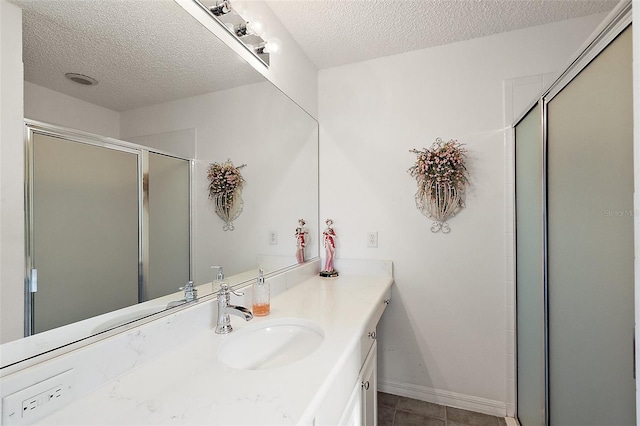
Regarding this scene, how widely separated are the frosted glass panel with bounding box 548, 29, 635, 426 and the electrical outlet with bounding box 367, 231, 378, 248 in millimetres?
999

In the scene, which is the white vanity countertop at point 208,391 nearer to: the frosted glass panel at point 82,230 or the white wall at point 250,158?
the frosted glass panel at point 82,230

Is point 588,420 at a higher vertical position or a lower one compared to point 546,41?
lower

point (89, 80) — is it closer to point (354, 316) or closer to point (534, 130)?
point (354, 316)

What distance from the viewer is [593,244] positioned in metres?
0.90

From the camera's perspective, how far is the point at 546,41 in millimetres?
1693

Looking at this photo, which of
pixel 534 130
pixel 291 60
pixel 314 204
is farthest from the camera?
pixel 314 204

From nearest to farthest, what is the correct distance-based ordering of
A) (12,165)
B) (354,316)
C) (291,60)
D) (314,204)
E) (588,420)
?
(12,165)
(588,420)
(354,316)
(291,60)
(314,204)

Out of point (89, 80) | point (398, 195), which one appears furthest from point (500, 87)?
point (89, 80)

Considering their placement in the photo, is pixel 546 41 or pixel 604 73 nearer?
pixel 604 73

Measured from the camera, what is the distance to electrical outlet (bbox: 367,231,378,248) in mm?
2025

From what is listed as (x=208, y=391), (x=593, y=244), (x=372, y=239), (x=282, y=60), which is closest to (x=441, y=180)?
(x=372, y=239)

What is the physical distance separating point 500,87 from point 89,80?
203 centimetres

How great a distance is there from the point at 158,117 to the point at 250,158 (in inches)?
22.7

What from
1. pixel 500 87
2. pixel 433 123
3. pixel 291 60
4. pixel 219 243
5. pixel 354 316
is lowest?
pixel 354 316
